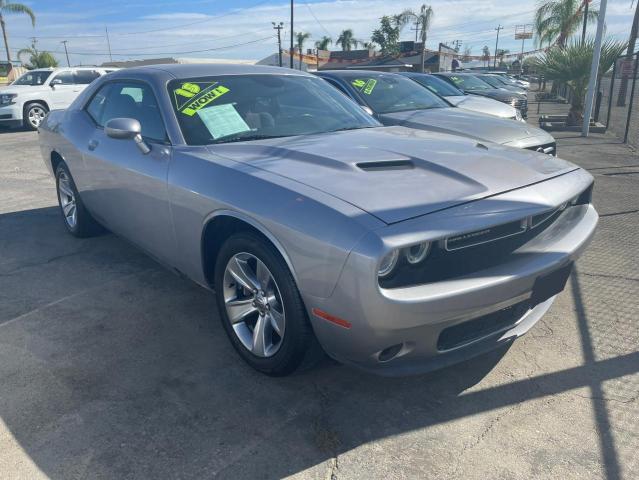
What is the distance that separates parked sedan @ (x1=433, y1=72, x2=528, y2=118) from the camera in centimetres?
1387

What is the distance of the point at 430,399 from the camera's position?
258cm

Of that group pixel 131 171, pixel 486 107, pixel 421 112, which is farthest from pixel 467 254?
pixel 486 107

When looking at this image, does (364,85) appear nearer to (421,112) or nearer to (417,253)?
(421,112)

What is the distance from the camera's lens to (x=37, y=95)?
45.5ft

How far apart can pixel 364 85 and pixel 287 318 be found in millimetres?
5033

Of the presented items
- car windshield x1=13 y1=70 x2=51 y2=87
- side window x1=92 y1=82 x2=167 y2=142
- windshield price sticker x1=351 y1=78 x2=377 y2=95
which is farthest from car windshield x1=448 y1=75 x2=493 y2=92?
side window x1=92 y1=82 x2=167 y2=142

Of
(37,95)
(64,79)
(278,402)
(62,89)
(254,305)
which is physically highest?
(64,79)

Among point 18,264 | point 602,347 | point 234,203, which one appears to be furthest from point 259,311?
point 18,264

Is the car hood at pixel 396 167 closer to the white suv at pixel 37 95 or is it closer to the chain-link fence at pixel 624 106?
the chain-link fence at pixel 624 106

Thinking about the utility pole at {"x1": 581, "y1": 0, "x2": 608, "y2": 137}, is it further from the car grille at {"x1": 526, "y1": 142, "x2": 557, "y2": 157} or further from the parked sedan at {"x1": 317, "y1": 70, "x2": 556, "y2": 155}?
the car grille at {"x1": 526, "y1": 142, "x2": 557, "y2": 157}

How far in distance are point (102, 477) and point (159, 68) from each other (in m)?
2.72

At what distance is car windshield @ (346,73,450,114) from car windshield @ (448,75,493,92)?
307 inches

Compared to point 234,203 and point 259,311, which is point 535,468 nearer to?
point 259,311

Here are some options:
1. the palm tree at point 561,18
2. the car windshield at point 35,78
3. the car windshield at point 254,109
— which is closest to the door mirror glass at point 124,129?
the car windshield at point 254,109
